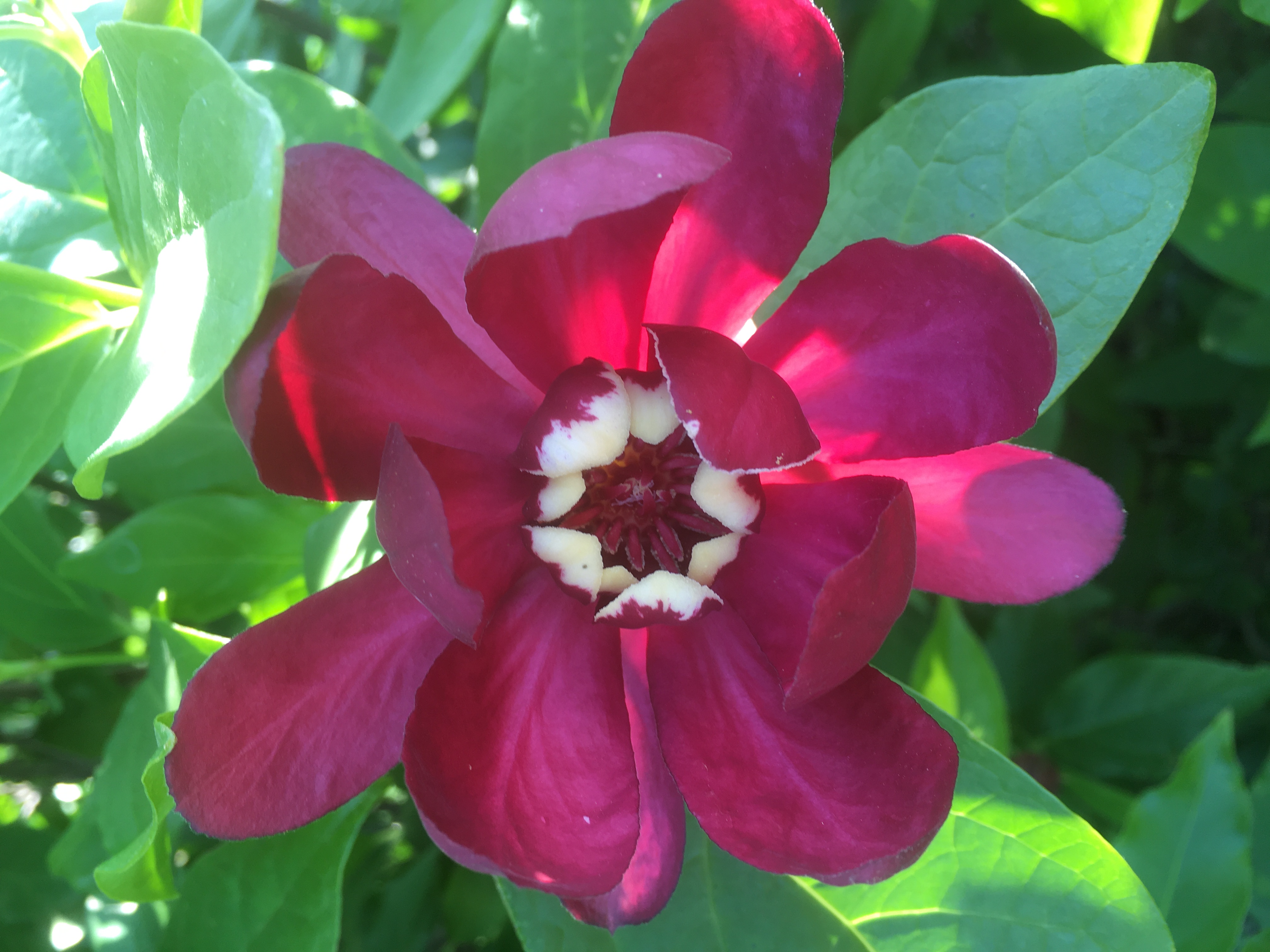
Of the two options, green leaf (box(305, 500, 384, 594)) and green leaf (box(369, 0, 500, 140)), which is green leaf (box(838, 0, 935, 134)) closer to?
green leaf (box(369, 0, 500, 140))

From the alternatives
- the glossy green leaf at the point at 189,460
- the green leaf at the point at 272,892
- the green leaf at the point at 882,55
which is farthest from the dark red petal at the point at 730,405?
the green leaf at the point at 882,55

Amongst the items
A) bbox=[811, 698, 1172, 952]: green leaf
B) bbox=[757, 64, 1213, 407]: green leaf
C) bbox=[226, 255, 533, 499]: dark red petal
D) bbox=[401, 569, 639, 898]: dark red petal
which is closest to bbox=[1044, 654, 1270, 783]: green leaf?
bbox=[811, 698, 1172, 952]: green leaf

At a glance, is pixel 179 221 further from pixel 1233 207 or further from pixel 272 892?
pixel 1233 207

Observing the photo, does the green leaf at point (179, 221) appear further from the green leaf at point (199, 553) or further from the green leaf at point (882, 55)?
the green leaf at point (882, 55)

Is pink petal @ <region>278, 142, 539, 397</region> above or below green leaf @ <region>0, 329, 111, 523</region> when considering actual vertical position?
above

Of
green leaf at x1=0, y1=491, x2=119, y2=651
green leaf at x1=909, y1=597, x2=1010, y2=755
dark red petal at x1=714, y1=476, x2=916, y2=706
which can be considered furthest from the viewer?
green leaf at x1=909, y1=597, x2=1010, y2=755

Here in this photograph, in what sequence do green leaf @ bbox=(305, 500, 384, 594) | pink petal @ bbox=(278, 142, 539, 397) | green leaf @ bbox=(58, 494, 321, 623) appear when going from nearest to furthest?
1. pink petal @ bbox=(278, 142, 539, 397)
2. green leaf @ bbox=(305, 500, 384, 594)
3. green leaf @ bbox=(58, 494, 321, 623)

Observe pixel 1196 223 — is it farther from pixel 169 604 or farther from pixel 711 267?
pixel 169 604

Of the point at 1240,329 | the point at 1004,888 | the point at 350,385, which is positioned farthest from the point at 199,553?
the point at 1240,329
